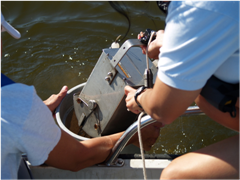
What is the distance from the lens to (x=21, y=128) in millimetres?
955

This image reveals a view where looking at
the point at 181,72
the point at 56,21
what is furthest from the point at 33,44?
the point at 181,72

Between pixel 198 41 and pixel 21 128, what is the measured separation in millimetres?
757

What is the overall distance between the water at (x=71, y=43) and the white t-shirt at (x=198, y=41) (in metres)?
1.67

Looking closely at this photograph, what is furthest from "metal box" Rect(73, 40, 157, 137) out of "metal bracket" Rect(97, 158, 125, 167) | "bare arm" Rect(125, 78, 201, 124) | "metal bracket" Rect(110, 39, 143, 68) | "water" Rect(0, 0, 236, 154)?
"water" Rect(0, 0, 236, 154)

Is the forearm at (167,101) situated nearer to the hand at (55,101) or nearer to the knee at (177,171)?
the knee at (177,171)

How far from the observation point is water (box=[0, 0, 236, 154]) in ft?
8.52

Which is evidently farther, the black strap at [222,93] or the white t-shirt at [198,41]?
the black strap at [222,93]

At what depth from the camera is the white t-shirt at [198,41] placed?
807 millimetres

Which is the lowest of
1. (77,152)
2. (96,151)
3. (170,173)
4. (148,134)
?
(148,134)

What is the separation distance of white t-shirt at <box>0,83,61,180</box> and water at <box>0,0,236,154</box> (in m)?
1.58

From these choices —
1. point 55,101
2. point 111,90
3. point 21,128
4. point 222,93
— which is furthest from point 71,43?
point 222,93

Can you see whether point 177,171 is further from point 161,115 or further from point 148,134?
point 148,134

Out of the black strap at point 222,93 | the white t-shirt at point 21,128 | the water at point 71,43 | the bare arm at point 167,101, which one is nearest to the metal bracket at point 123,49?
the bare arm at point 167,101

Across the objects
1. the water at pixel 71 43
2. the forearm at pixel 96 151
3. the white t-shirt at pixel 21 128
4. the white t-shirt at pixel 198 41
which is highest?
the white t-shirt at pixel 198 41
